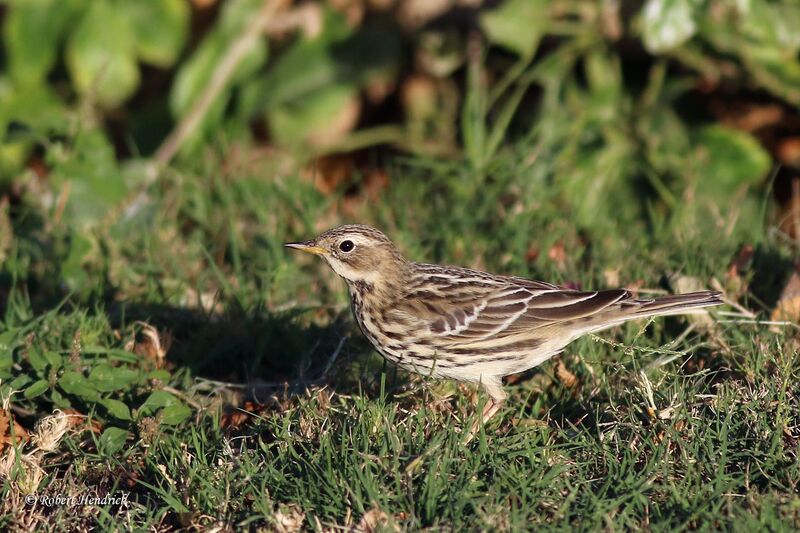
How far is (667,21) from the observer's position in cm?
790

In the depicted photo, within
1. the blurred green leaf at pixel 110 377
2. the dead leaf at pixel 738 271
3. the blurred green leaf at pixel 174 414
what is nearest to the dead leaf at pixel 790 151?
the dead leaf at pixel 738 271

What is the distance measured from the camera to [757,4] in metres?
7.86

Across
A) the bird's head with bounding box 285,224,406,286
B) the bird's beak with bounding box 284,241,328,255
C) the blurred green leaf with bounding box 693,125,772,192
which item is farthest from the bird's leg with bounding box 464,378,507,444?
the blurred green leaf with bounding box 693,125,772,192

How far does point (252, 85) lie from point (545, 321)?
13.6 ft

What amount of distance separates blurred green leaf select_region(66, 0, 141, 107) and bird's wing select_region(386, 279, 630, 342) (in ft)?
11.8

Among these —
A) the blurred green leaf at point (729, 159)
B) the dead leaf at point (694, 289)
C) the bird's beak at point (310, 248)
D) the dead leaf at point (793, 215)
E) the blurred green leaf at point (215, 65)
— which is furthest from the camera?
the blurred green leaf at point (215, 65)

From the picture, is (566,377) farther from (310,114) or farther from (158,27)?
(158,27)

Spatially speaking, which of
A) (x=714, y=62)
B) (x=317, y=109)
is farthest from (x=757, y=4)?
(x=317, y=109)

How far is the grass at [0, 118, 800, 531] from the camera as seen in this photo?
16.9ft

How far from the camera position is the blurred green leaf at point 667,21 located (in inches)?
310

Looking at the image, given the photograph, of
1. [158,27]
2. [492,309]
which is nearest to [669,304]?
[492,309]

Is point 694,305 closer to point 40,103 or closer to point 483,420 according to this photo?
point 483,420

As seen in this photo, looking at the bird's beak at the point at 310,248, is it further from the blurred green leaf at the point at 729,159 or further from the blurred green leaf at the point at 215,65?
the blurred green leaf at the point at 729,159

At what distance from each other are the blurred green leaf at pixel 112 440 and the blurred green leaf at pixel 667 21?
4494 mm
